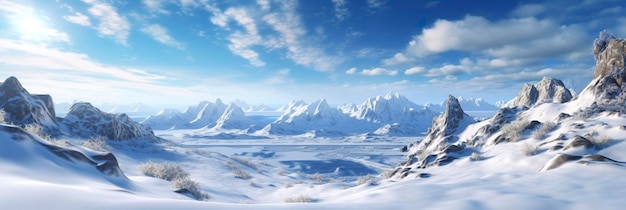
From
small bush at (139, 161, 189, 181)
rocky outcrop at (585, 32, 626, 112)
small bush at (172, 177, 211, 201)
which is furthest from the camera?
rocky outcrop at (585, 32, 626, 112)

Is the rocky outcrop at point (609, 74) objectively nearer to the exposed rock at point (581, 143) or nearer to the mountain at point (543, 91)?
the exposed rock at point (581, 143)

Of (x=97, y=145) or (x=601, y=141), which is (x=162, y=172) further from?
(x=601, y=141)

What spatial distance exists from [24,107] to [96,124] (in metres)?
8.23

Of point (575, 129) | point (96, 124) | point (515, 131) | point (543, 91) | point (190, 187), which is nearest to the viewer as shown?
point (190, 187)

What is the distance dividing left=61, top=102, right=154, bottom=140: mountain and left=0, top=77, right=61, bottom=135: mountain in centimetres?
294

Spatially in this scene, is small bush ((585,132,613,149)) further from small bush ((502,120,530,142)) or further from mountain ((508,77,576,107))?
mountain ((508,77,576,107))

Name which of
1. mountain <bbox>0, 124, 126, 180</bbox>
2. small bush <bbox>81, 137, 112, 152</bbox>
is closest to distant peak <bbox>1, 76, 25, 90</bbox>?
small bush <bbox>81, 137, 112, 152</bbox>

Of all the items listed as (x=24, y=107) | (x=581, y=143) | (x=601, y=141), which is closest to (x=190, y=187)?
(x=581, y=143)

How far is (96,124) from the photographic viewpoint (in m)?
35.9

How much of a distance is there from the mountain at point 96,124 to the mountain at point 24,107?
2.94m

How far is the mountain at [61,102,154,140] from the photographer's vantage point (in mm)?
34438

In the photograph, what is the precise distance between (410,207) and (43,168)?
8049mm

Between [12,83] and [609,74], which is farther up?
[12,83]

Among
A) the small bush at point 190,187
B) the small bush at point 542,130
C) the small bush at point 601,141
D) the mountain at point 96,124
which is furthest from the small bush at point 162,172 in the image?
the mountain at point 96,124
